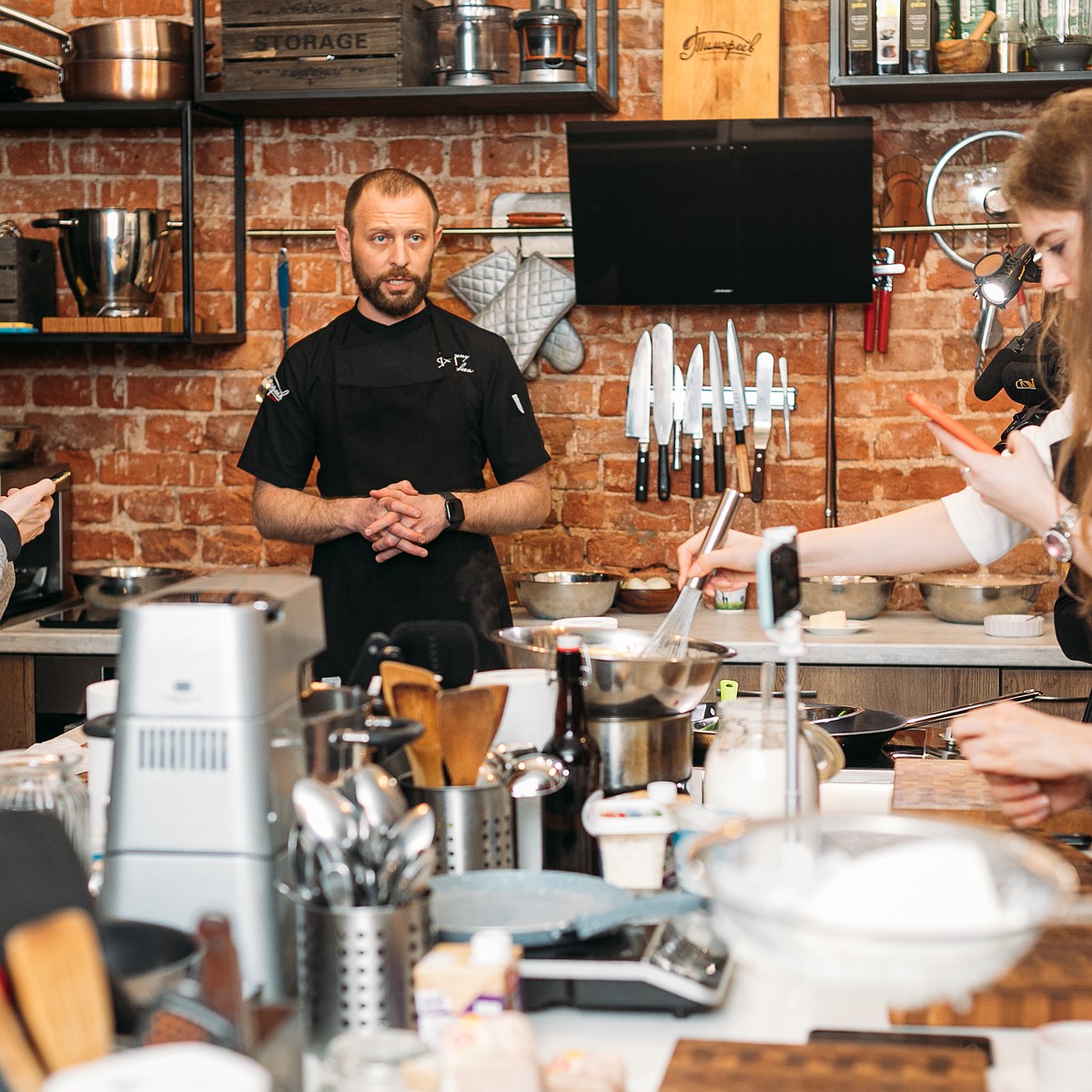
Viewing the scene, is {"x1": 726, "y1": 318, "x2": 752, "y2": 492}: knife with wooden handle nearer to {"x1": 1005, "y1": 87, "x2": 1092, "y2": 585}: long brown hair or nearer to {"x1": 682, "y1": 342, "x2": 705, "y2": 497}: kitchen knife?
{"x1": 682, "y1": 342, "x2": 705, "y2": 497}: kitchen knife

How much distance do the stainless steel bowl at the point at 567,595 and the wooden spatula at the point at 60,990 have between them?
2.73m

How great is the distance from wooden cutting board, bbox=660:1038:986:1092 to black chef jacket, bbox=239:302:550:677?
220 centimetres

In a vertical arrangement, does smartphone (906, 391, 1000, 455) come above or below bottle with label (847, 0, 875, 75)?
below

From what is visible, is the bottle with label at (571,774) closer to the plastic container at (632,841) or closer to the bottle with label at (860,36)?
the plastic container at (632,841)

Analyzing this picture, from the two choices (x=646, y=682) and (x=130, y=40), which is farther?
(x=130, y=40)

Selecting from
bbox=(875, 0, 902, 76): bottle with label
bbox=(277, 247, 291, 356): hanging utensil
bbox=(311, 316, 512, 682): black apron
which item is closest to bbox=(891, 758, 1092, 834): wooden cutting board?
bbox=(311, 316, 512, 682): black apron

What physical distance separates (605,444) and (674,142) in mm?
800

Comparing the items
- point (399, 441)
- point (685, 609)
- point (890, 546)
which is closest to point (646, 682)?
point (685, 609)

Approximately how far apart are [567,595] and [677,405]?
0.64 meters

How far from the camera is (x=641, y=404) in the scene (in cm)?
384

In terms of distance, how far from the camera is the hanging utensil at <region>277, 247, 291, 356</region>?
155 inches

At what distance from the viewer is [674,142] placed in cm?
360

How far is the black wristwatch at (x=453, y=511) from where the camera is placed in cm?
325

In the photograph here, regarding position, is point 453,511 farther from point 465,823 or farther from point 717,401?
point 465,823
